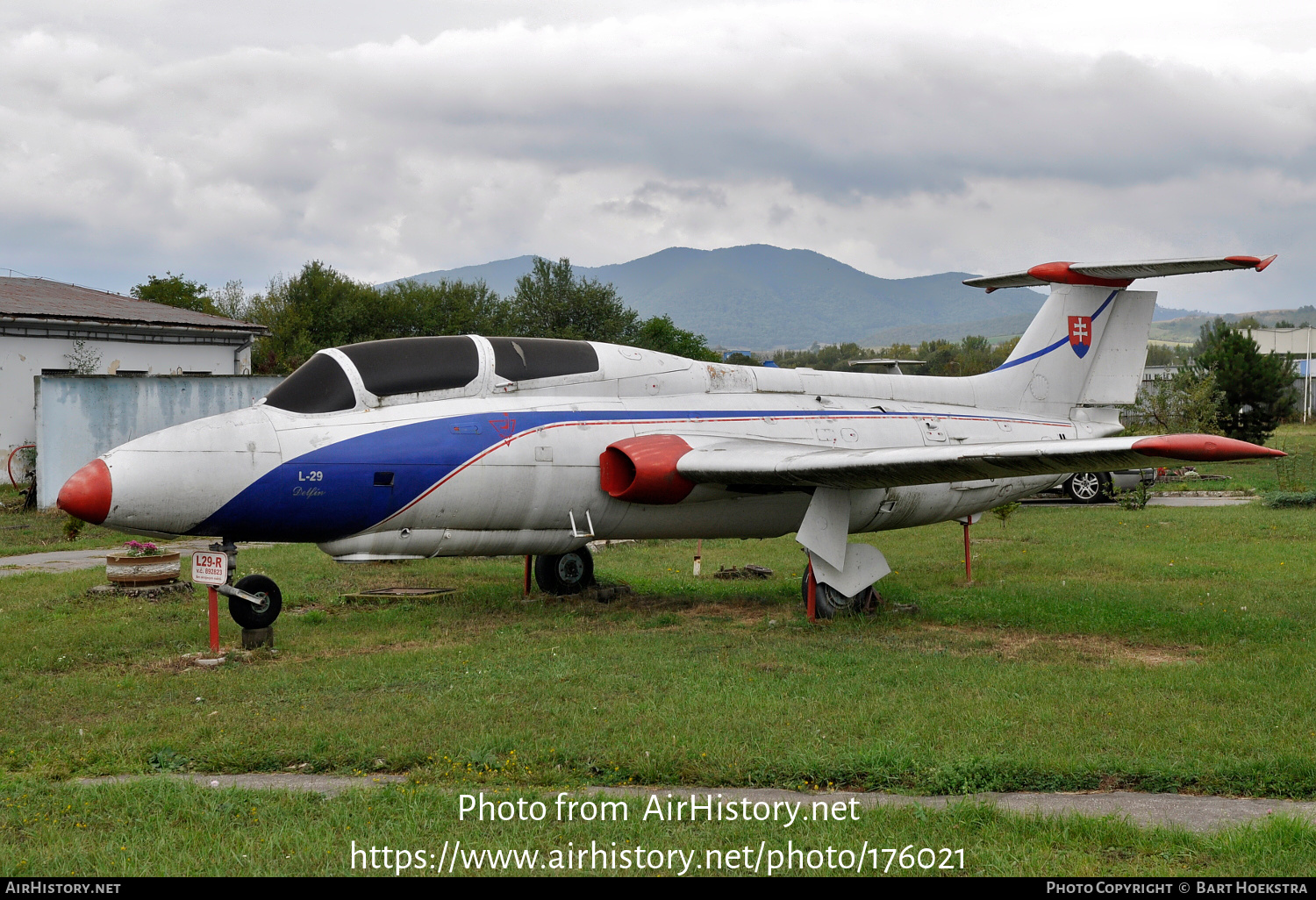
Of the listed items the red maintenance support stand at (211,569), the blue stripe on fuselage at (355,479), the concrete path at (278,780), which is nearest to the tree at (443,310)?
the blue stripe on fuselage at (355,479)

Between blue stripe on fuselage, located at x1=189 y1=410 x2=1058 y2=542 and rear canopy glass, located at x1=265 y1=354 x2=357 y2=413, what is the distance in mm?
531

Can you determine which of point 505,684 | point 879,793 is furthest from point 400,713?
point 879,793

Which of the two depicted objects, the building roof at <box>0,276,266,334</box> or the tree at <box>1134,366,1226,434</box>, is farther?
the tree at <box>1134,366,1226,434</box>

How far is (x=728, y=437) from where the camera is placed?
11.9 meters

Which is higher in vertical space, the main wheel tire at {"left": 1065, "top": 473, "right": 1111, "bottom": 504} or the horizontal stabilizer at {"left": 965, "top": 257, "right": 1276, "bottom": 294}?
the horizontal stabilizer at {"left": 965, "top": 257, "right": 1276, "bottom": 294}

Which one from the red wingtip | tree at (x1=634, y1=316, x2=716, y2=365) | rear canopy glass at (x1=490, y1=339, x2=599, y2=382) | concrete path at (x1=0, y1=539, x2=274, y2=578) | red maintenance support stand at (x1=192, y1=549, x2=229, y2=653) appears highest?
tree at (x1=634, y1=316, x2=716, y2=365)

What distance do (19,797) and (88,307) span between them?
93.1 ft

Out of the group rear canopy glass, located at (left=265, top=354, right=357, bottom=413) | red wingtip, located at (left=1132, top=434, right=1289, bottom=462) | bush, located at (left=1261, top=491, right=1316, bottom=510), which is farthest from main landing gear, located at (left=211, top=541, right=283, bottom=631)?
bush, located at (left=1261, top=491, right=1316, bottom=510)

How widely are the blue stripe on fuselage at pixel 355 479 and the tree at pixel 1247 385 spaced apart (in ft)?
134

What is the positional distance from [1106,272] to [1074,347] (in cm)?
123

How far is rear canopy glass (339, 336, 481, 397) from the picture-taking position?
34.8 ft

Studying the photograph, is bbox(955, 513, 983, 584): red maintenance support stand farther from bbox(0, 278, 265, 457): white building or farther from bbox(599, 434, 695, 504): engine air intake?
bbox(0, 278, 265, 457): white building

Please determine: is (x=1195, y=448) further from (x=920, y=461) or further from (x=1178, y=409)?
(x=1178, y=409)

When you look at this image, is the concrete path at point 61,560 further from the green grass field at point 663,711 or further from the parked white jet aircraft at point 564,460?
the parked white jet aircraft at point 564,460
